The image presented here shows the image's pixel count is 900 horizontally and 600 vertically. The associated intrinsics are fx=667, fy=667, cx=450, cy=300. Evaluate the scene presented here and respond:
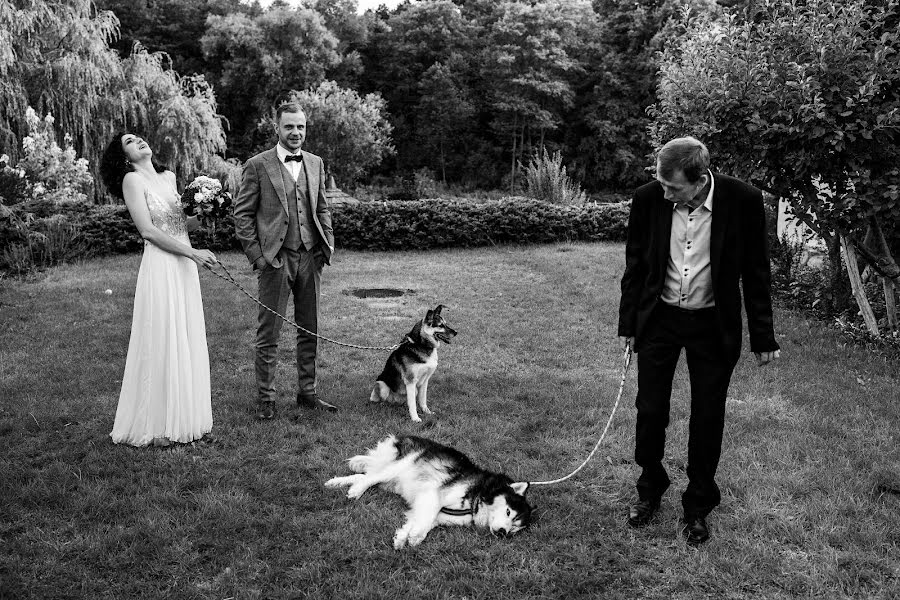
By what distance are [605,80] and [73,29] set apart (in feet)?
99.6

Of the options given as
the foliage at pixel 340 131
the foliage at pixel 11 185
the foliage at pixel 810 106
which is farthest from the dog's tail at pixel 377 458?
the foliage at pixel 340 131

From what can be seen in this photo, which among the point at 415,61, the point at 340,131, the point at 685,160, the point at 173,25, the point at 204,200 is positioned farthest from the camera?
the point at 415,61

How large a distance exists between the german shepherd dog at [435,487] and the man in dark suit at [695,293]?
0.83 meters

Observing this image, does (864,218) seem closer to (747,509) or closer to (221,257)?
(747,509)

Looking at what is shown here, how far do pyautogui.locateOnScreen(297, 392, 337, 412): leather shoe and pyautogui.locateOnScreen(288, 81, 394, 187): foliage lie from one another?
25.3m

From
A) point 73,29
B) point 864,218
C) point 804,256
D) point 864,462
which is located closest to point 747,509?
point 864,462

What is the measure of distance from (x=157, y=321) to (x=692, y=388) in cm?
364

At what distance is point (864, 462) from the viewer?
4.67m

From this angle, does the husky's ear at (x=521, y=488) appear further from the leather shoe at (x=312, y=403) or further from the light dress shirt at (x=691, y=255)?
the leather shoe at (x=312, y=403)

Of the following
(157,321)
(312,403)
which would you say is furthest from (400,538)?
(157,321)

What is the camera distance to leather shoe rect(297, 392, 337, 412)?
5.78 m

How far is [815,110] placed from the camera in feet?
22.0

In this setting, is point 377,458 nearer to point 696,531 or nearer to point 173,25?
point 696,531

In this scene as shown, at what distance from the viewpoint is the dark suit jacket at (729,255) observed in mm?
3387
